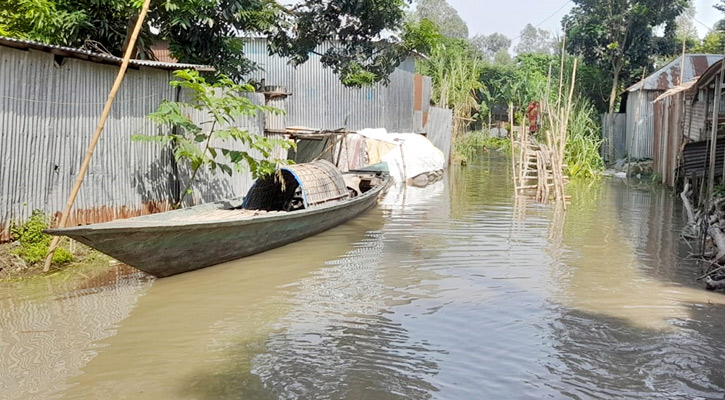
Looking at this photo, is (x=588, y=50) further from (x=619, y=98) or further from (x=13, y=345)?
(x=13, y=345)

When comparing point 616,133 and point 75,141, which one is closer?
point 75,141

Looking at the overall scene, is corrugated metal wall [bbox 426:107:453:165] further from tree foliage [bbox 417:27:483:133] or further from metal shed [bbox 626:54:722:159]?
metal shed [bbox 626:54:722:159]

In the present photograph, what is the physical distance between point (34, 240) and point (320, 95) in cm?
1175

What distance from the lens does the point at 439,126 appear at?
941 inches

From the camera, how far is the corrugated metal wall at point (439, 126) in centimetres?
2394

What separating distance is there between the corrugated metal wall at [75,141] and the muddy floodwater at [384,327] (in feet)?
3.14

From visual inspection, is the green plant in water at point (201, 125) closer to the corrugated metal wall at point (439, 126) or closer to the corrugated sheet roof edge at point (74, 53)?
the corrugated sheet roof edge at point (74, 53)

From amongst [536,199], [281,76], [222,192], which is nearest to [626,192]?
[536,199]

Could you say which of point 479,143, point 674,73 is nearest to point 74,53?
point 674,73

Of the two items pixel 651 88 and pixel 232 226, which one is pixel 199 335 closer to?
pixel 232 226

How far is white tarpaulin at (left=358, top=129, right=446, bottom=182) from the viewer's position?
18516 millimetres

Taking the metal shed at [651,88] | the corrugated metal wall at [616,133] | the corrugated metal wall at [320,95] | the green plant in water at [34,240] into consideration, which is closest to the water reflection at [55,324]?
the green plant in water at [34,240]

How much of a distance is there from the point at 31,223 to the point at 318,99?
459 inches

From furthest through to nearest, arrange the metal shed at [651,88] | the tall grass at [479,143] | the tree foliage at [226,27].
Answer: the tall grass at [479,143] < the metal shed at [651,88] < the tree foliage at [226,27]
